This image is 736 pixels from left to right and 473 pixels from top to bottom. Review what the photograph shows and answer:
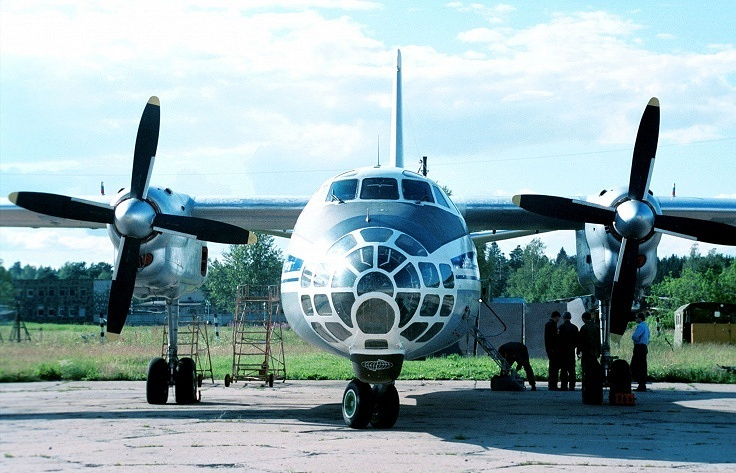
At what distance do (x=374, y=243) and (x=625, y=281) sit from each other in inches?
217

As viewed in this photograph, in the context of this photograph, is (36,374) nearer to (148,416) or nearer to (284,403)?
(148,416)

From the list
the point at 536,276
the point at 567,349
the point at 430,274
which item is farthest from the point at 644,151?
the point at 536,276

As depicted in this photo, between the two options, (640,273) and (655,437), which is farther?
(640,273)

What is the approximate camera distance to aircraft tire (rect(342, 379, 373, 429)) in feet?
34.2

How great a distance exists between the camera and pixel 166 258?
1445 cm

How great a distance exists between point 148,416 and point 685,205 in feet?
34.4

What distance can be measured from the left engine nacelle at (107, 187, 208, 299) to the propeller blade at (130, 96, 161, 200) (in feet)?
0.84

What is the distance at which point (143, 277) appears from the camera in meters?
14.4

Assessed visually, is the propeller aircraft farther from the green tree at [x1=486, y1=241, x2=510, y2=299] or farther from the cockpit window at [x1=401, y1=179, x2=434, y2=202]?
the green tree at [x1=486, y1=241, x2=510, y2=299]

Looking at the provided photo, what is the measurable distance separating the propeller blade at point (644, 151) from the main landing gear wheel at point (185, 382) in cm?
844

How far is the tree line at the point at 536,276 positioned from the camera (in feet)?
198

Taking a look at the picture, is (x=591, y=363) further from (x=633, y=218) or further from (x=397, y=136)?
(x=397, y=136)

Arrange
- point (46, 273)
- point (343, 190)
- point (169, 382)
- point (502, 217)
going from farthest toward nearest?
point (502, 217)
point (169, 382)
point (343, 190)
point (46, 273)

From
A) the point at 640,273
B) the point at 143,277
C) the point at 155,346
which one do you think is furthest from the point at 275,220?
the point at 640,273
